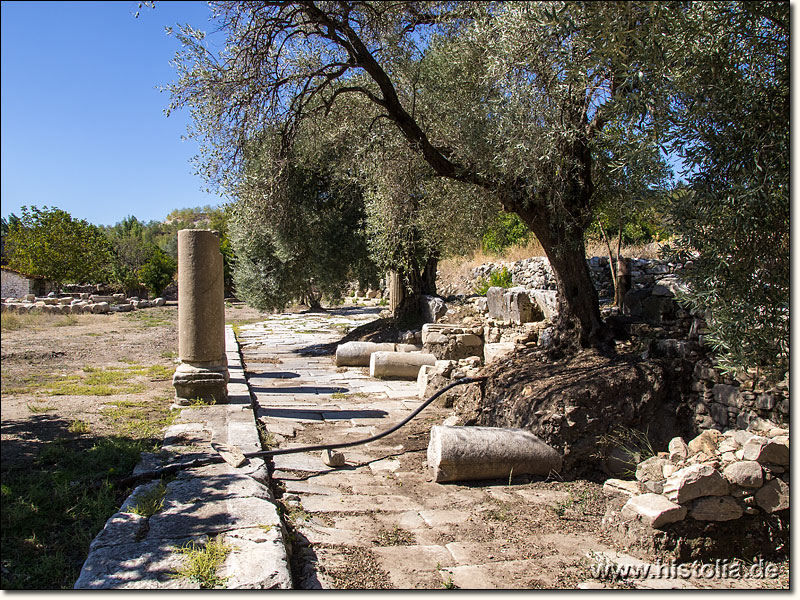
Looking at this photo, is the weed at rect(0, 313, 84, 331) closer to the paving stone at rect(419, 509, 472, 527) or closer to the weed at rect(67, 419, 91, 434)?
the weed at rect(67, 419, 91, 434)

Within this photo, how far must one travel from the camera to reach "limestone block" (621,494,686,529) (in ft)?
13.8

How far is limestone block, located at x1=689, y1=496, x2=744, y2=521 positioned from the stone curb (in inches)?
115

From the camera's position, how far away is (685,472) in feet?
14.4

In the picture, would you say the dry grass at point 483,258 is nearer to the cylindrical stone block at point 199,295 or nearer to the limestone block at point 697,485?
the cylindrical stone block at point 199,295

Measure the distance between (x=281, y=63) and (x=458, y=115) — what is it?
3101mm

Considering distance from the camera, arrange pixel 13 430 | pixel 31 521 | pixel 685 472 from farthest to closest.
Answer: pixel 13 430 → pixel 685 472 → pixel 31 521

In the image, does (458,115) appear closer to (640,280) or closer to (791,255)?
(640,280)

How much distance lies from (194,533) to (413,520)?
1835 mm

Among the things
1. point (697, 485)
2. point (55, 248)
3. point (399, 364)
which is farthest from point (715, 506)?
point (55, 248)

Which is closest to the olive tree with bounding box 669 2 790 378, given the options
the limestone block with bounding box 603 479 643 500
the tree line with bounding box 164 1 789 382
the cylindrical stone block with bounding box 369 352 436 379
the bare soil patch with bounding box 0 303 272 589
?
the tree line with bounding box 164 1 789 382

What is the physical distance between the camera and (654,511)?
4.23 metres

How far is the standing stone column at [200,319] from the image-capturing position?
323 inches

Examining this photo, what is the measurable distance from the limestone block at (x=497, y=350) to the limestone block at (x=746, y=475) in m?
5.28

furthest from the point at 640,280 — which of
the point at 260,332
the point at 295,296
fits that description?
the point at 260,332
